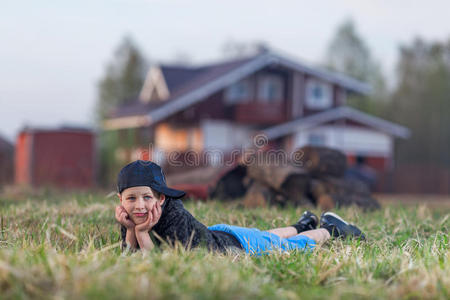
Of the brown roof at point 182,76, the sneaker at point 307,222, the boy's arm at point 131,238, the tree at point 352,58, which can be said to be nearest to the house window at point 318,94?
the brown roof at point 182,76

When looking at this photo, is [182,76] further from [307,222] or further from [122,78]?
[307,222]

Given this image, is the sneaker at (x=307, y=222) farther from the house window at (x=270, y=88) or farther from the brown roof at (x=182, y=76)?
the house window at (x=270, y=88)

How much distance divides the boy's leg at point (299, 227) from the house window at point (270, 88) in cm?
2073

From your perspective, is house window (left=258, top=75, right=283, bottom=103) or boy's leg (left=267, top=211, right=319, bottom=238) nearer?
boy's leg (left=267, top=211, right=319, bottom=238)

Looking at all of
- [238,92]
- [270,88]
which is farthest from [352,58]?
[238,92]

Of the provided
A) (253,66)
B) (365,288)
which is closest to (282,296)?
(365,288)

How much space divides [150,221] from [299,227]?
1.91 m

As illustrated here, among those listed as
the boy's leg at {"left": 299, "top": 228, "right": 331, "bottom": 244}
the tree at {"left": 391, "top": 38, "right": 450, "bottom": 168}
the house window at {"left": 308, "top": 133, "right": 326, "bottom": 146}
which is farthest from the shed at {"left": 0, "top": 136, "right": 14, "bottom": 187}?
the tree at {"left": 391, "top": 38, "right": 450, "bottom": 168}

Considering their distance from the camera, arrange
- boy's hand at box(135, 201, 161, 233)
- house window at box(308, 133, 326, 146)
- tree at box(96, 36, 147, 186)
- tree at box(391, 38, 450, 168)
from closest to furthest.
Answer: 1. boy's hand at box(135, 201, 161, 233)
2. house window at box(308, 133, 326, 146)
3. tree at box(391, 38, 450, 168)
4. tree at box(96, 36, 147, 186)

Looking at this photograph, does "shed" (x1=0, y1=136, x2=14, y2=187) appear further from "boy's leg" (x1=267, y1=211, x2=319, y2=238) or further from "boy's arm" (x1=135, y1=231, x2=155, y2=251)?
"boy's arm" (x1=135, y1=231, x2=155, y2=251)

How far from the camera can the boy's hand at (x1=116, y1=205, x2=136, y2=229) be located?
3834 millimetres

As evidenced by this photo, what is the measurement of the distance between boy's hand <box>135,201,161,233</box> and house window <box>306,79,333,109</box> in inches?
935

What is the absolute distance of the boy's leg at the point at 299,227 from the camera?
4.90m

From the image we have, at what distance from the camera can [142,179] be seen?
3902 mm
